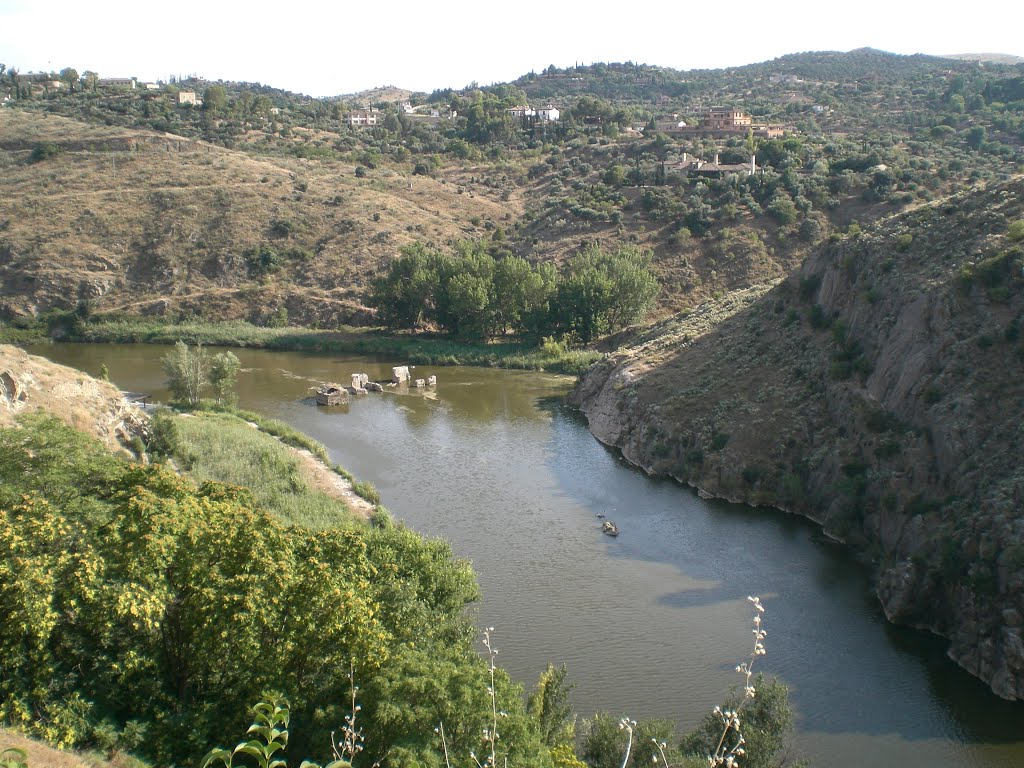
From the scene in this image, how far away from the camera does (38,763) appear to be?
11.5m

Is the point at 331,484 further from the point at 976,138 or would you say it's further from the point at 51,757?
the point at 976,138

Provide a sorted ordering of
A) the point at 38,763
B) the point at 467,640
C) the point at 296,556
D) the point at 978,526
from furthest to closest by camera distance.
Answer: the point at 978,526, the point at 467,640, the point at 296,556, the point at 38,763

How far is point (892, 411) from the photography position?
3344 cm

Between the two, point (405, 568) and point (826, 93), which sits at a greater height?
point (826, 93)

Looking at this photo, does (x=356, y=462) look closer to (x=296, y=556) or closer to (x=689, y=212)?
(x=296, y=556)

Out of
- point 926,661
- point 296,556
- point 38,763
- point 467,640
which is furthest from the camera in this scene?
point 926,661

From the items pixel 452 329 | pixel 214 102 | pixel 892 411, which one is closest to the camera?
pixel 892 411

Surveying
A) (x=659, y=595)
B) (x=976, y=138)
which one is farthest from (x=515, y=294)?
(x=976, y=138)

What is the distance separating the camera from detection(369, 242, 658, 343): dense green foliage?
63.8 meters

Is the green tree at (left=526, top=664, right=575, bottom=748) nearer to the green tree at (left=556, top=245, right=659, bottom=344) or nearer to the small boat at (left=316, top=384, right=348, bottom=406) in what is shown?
the small boat at (left=316, top=384, right=348, bottom=406)

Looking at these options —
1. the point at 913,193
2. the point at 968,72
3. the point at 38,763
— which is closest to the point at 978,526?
the point at 38,763

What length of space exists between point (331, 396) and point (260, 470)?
1846 centimetres

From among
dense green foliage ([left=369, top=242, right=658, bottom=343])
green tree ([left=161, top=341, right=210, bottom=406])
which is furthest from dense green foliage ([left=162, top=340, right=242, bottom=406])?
dense green foliage ([left=369, top=242, right=658, bottom=343])

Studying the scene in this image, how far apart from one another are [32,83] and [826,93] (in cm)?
10734
